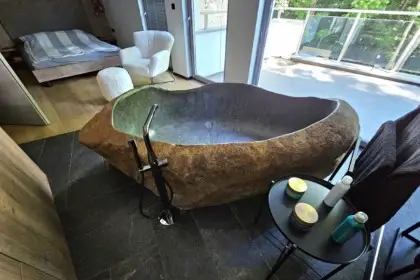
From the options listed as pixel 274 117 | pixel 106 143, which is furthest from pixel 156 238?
pixel 274 117

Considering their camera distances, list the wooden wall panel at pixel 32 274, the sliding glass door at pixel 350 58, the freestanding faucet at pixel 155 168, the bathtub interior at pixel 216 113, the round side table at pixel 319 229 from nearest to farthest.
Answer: the wooden wall panel at pixel 32 274, the round side table at pixel 319 229, the freestanding faucet at pixel 155 168, the bathtub interior at pixel 216 113, the sliding glass door at pixel 350 58

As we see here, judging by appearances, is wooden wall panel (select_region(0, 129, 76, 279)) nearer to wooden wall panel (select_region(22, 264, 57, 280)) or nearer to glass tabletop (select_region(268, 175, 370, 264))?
wooden wall panel (select_region(22, 264, 57, 280))

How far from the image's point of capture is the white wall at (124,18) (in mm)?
3483

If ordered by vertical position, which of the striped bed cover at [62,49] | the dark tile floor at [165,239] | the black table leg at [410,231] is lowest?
the dark tile floor at [165,239]

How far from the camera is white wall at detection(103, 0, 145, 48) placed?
348 centimetres

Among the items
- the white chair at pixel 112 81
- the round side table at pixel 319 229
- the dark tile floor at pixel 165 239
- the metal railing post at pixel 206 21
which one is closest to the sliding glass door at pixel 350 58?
the metal railing post at pixel 206 21

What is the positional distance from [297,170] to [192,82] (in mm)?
2597

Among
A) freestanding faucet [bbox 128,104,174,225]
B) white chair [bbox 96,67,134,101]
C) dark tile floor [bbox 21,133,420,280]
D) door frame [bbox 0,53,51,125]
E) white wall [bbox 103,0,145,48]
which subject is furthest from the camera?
white wall [bbox 103,0,145,48]

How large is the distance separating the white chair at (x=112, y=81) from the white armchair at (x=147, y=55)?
0.45 meters

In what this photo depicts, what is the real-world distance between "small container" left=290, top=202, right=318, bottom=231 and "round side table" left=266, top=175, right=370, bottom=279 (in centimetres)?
3

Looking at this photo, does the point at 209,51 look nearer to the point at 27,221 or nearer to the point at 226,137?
the point at 226,137

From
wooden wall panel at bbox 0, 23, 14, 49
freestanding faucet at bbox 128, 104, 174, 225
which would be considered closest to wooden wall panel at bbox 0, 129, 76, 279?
freestanding faucet at bbox 128, 104, 174, 225

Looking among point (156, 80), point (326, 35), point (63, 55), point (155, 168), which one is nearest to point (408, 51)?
point (326, 35)

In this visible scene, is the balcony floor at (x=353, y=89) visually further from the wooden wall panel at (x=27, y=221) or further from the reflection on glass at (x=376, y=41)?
the wooden wall panel at (x=27, y=221)
